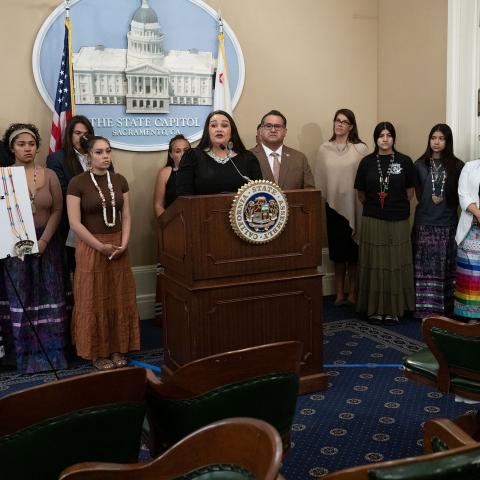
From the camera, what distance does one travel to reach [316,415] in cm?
327

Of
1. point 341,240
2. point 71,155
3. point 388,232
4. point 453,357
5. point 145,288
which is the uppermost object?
point 71,155

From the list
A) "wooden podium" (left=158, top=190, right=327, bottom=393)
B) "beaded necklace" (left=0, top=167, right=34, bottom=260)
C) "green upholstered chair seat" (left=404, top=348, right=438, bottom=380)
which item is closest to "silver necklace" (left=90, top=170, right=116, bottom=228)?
"beaded necklace" (left=0, top=167, right=34, bottom=260)

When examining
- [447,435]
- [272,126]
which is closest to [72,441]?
[447,435]

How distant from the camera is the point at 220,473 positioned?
1190 millimetres

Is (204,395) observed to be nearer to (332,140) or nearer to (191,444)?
(191,444)

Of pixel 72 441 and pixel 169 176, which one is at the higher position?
pixel 169 176

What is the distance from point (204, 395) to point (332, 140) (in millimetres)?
4247

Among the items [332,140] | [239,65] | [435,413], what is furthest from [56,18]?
[435,413]

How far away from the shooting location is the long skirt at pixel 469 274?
4.69m

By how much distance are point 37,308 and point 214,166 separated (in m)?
1.65

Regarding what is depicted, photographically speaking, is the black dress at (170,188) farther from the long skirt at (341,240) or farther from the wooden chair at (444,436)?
the wooden chair at (444,436)

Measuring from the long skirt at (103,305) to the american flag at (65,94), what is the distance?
43.3 inches

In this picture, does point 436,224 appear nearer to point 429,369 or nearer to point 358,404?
point 358,404

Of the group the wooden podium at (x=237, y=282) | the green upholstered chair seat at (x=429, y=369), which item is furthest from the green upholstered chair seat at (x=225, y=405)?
the wooden podium at (x=237, y=282)
